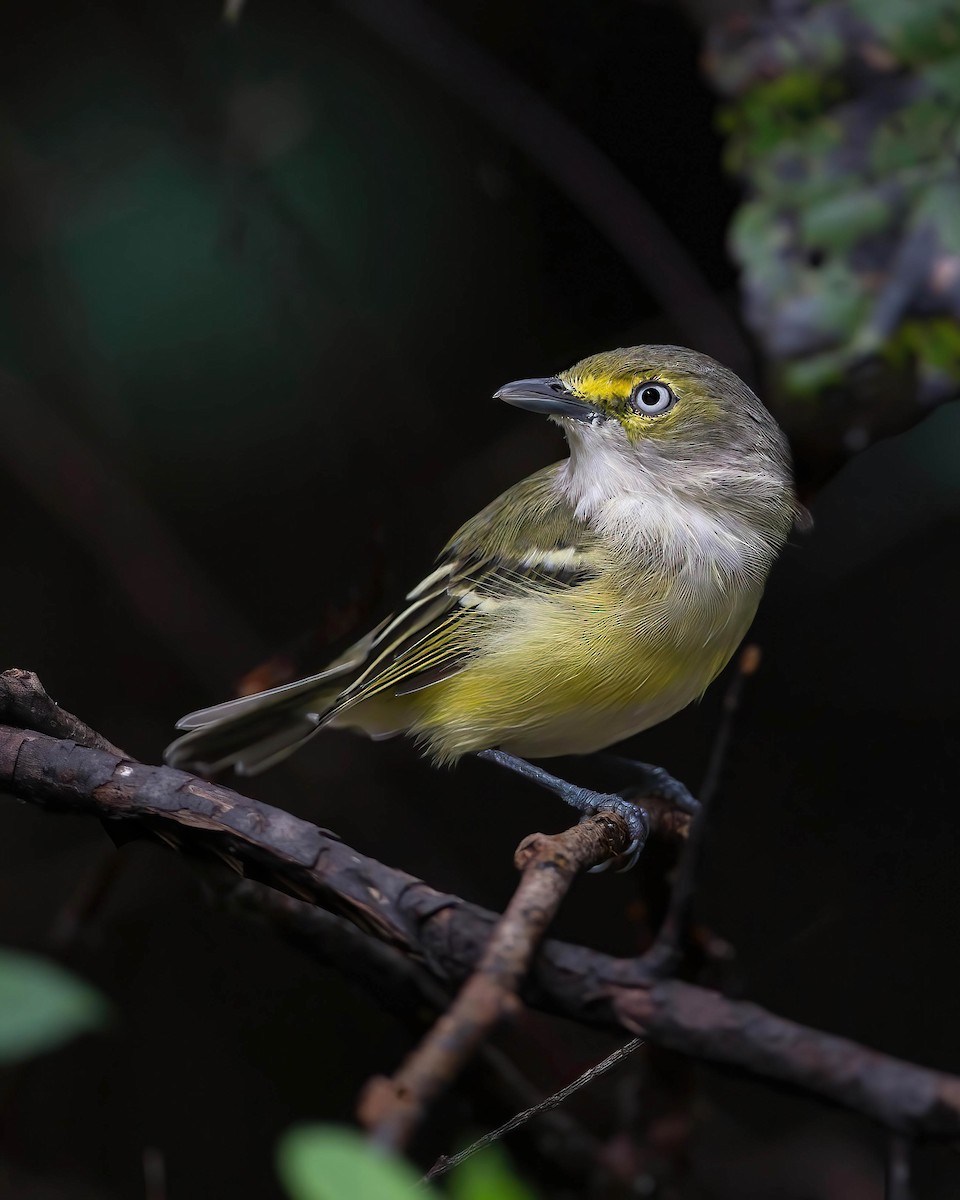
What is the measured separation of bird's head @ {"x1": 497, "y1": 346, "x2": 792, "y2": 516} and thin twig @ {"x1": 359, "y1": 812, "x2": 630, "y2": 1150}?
3.69ft

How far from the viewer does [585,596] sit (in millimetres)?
2336

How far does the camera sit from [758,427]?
8.49 feet

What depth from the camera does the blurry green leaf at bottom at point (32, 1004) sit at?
0.99 meters

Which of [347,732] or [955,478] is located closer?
[955,478]

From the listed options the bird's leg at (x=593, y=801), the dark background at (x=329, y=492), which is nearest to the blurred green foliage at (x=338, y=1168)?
the bird's leg at (x=593, y=801)

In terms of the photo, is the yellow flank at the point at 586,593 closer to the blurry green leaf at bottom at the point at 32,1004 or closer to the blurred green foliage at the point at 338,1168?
the blurry green leaf at bottom at the point at 32,1004

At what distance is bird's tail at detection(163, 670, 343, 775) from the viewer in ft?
8.30

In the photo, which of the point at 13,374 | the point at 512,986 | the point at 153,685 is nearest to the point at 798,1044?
the point at 512,986

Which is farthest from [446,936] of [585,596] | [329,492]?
[329,492]

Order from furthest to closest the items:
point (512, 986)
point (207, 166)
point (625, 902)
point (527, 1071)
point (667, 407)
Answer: point (625, 902) → point (207, 166) → point (527, 1071) → point (667, 407) → point (512, 986)

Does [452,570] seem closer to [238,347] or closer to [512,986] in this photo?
[238,347]

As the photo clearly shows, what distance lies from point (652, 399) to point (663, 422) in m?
0.05

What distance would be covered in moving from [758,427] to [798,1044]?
1.65 m

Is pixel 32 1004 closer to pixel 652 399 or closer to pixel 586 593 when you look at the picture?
pixel 586 593
